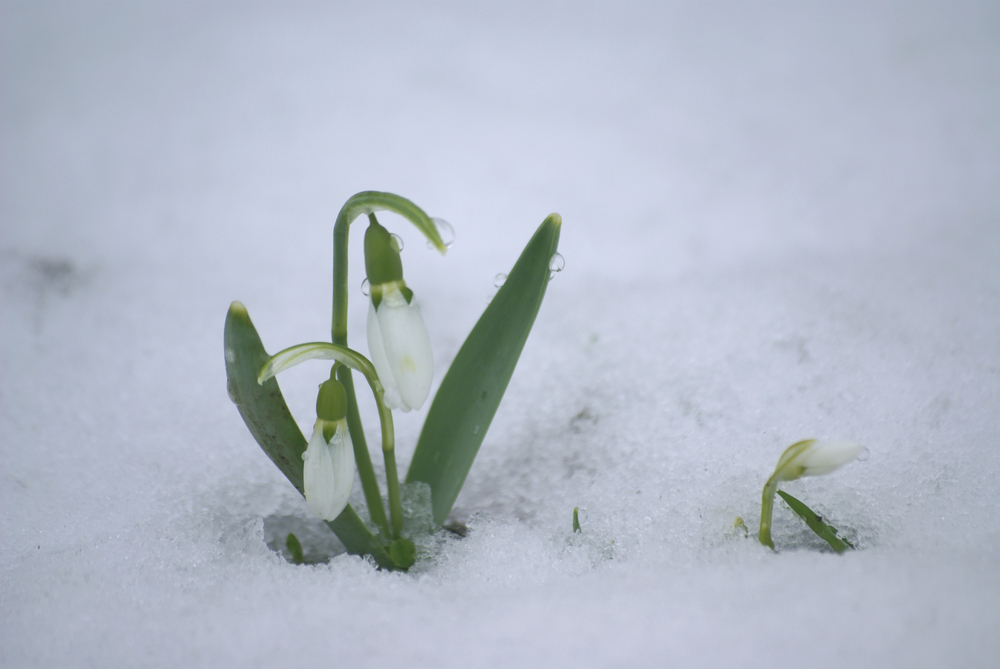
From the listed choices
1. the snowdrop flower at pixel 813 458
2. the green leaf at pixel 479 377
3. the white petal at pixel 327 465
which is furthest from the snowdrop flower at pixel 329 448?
the snowdrop flower at pixel 813 458

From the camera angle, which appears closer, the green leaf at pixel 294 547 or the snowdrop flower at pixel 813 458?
the snowdrop flower at pixel 813 458

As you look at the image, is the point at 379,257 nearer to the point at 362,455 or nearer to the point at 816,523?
the point at 362,455

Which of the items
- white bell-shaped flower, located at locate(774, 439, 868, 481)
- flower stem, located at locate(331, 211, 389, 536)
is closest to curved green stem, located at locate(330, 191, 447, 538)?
flower stem, located at locate(331, 211, 389, 536)

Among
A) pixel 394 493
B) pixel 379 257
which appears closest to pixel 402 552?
pixel 394 493

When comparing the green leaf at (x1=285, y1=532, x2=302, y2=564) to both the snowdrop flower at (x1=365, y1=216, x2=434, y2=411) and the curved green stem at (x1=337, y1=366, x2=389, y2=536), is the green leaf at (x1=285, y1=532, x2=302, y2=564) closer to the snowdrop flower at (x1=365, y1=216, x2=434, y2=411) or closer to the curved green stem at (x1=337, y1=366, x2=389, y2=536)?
the curved green stem at (x1=337, y1=366, x2=389, y2=536)

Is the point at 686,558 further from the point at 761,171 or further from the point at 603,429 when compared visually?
the point at 761,171

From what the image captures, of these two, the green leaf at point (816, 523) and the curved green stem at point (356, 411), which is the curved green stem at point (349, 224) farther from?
the green leaf at point (816, 523)
